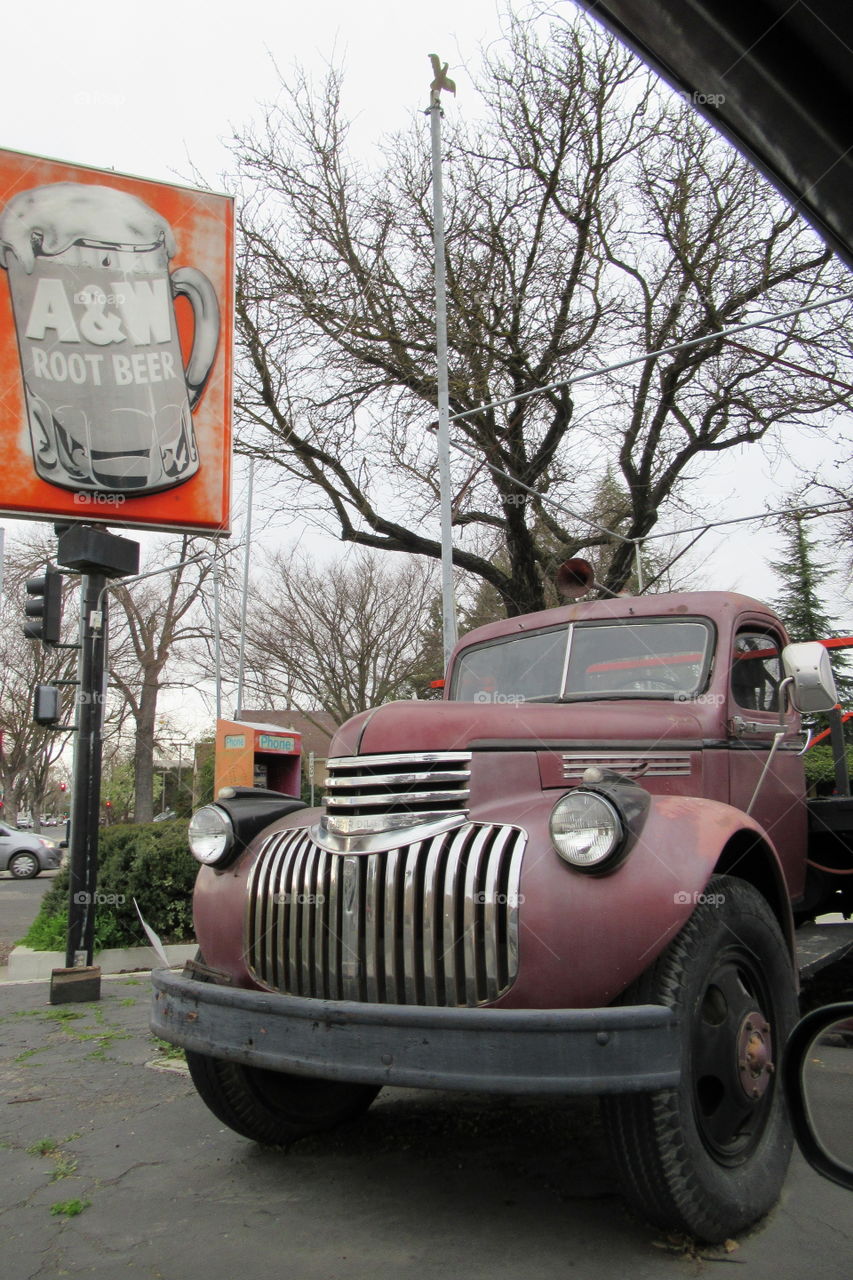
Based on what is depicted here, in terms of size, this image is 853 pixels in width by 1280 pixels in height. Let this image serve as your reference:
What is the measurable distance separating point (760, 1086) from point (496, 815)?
1.21 metres

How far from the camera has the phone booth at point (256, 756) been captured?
1127cm

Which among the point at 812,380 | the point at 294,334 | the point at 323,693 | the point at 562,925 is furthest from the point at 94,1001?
the point at 323,693

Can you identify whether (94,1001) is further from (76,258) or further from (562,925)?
(76,258)

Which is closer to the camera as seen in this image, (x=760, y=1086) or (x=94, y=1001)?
(x=760, y=1086)

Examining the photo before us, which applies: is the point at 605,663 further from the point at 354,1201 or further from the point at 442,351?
the point at 442,351

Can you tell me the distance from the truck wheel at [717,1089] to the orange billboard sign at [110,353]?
5.83 meters

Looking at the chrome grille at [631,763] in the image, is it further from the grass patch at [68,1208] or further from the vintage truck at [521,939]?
the grass patch at [68,1208]

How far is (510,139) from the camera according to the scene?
1305 centimetres

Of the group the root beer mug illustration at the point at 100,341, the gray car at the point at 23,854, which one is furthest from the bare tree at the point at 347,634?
the root beer mug illustration at the point at 100,341

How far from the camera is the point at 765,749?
4.53 meters

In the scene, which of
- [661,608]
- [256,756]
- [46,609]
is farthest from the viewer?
[256,756]

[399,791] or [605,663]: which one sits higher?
[605,663]

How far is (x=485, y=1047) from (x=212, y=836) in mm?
1472

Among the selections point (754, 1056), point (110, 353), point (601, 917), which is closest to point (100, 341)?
point (110, 353)
